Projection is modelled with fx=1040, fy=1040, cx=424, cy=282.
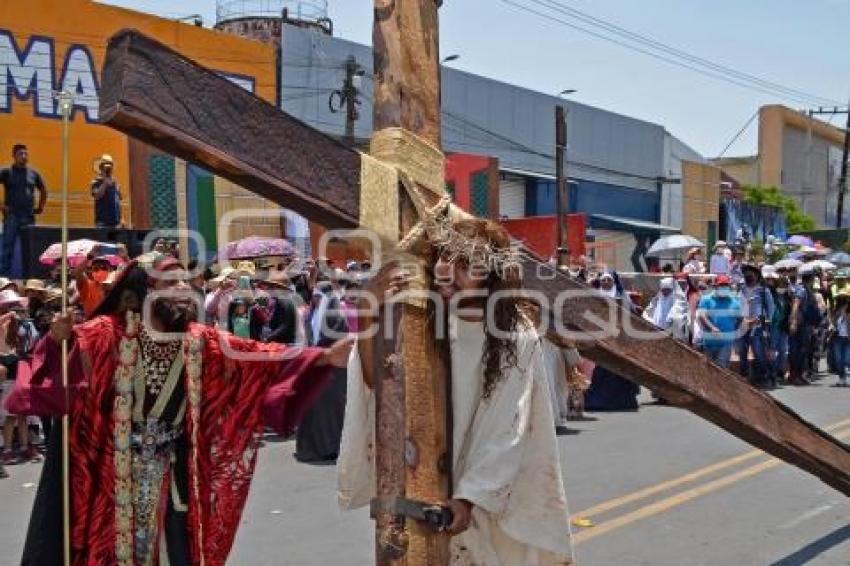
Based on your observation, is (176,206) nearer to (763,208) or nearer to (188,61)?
(188,61)

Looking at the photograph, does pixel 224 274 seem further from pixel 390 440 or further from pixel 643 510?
pixel 390 440

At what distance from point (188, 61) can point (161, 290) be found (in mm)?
2126

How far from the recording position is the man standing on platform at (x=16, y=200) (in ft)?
47.4

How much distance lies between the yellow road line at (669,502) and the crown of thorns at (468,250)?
3.91 meters

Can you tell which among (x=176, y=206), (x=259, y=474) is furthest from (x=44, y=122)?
(x=259, y=474)

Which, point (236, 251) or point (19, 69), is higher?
point (19, 69)

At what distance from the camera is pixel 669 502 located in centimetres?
779

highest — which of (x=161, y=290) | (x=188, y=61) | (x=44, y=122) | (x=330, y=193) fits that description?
(x=44, y=122)

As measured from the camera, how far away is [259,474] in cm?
885

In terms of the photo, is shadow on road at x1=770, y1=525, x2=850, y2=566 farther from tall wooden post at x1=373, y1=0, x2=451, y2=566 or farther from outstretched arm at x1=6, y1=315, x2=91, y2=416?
outstretched arm at x1=6, y1=315, x2=91, y2=416

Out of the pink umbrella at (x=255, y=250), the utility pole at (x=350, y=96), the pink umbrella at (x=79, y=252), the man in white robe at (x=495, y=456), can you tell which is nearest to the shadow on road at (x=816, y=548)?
the man in white robe at (x=495, y=456)

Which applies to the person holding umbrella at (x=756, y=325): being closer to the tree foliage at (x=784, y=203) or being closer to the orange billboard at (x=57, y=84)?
the orange billboard at (x=57, y=84)

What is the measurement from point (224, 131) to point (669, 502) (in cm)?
615

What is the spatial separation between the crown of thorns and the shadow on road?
3969 millimetres
